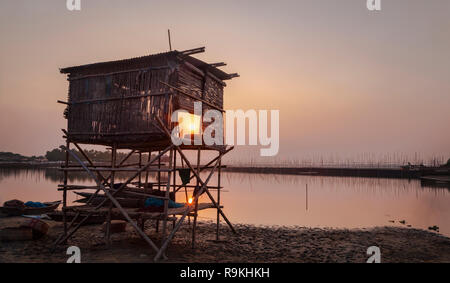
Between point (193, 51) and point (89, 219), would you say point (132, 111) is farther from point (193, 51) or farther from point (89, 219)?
point (89, 219)

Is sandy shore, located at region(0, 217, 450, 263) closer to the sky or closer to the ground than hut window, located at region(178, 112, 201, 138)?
closer to the ground

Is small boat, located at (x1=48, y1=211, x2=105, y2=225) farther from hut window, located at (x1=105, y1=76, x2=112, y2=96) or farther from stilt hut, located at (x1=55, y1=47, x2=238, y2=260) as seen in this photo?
hut window, located at (x1=105, y1=76, x2=112, y2=96)

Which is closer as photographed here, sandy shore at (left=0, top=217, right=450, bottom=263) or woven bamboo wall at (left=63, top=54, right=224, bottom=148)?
sandy shore at (left=0, top=217, right=450, bottom=263)

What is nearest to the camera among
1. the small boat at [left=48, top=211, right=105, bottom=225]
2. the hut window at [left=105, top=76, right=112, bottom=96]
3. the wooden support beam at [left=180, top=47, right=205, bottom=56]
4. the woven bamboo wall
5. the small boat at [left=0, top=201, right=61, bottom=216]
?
the wooden support beam at [left=180, top=47, right=205, bottom=56]

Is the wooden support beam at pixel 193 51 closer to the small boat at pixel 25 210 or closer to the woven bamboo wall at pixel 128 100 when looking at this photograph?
the woven bamboo wall at pixel 128 100

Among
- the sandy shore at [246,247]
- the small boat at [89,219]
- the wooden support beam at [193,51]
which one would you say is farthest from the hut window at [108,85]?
the small boat at [89,219]

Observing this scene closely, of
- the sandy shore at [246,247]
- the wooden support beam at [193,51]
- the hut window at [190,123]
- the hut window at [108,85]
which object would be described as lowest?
the sandy shore at [246,247]

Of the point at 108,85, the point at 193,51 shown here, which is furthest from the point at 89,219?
the point at 193,51

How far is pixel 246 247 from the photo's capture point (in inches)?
508

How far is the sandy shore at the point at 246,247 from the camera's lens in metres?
11.0

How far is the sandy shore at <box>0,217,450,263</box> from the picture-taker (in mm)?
11008

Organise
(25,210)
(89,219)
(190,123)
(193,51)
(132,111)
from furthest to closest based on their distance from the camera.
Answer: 1. (25,210)
2. (89,219)
3. (190,123)
4. (132,111)
5. (193,51)

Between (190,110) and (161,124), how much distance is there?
1.97m

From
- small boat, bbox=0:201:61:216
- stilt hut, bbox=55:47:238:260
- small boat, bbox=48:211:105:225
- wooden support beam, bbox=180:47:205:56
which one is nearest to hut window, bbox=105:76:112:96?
stilt hut, bbox=55:47:238:260
